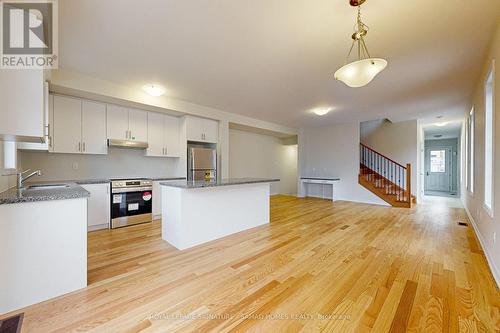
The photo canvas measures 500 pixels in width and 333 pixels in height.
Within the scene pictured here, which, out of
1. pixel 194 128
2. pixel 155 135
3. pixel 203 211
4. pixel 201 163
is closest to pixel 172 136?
pixel 155 135

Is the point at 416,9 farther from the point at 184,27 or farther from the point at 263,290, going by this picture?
the point at 263,290

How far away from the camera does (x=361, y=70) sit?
2096 mm

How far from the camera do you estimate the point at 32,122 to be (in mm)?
1715

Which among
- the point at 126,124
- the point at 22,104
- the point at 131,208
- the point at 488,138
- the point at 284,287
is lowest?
the point at 284,287

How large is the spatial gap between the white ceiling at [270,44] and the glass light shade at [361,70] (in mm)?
436

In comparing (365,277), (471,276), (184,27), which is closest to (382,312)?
(365,277)

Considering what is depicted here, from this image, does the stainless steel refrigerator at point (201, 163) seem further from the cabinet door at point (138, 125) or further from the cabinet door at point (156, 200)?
the cabinet door at point (138, 125)

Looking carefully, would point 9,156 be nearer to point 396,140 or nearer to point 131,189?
point 131,189

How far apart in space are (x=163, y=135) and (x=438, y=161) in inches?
461

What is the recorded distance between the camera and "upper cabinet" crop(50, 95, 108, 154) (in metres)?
3.51

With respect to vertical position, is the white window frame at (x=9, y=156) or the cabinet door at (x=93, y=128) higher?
the cabinet door at (x=93, y=128)

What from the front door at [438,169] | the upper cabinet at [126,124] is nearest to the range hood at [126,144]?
the upper cabinet at [126,124]

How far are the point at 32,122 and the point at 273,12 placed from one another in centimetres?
227

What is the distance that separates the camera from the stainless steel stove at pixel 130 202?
3.86 meters
